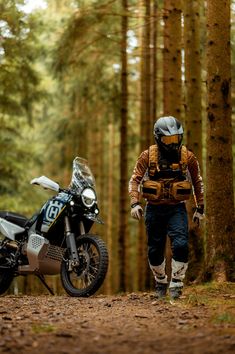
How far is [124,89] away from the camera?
1602cm

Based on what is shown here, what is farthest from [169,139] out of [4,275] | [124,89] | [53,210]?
[124,89]

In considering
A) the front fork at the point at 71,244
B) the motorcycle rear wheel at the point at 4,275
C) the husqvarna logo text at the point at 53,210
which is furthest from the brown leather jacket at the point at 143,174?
the motorcycle rear wheel at the point at 4,275

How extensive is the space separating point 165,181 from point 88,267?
1.66m

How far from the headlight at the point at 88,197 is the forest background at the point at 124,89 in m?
1.51

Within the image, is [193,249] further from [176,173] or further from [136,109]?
[136,109]

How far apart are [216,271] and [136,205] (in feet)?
5.52

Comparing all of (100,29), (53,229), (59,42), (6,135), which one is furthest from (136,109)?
(53,229)

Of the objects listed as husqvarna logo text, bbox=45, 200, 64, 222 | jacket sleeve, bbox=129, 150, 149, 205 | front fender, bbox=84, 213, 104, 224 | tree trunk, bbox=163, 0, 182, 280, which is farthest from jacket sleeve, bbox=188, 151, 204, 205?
tree trunk, bbox=163, 0, 182, 280

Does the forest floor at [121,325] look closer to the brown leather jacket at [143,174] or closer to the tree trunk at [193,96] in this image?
the brown leather jacket at [143,174]

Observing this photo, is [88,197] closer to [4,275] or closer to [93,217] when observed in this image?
[93,217]

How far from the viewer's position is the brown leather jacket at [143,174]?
23.3 feet

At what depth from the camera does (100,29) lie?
50.2ft

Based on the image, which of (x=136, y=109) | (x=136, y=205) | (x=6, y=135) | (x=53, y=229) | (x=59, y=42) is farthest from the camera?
(x=136, y=109)

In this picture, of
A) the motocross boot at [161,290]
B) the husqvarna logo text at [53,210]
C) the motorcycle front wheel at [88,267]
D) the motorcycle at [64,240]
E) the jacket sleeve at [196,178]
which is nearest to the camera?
the jacket sleeve at [196,178]
